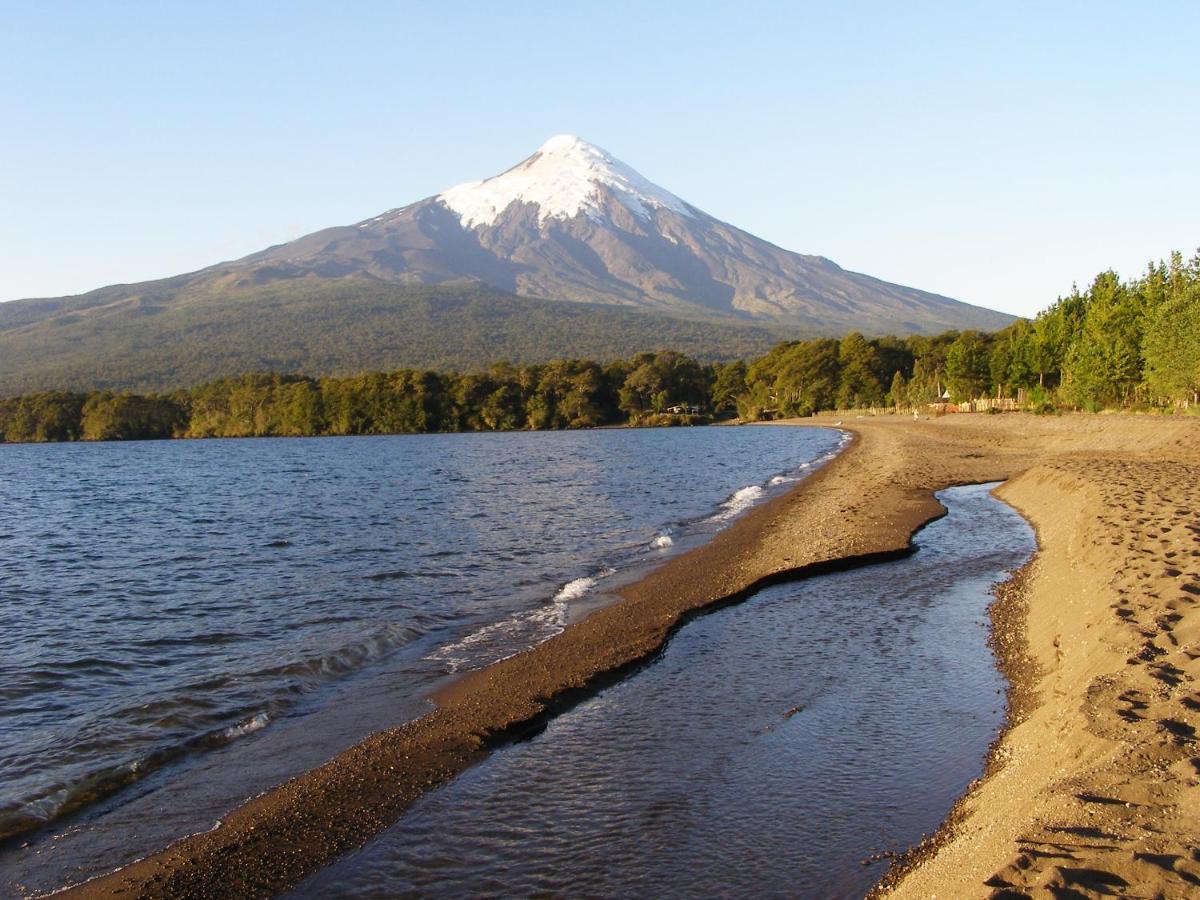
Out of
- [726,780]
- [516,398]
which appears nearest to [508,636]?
[726,780]

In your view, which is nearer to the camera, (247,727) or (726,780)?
(726,780)

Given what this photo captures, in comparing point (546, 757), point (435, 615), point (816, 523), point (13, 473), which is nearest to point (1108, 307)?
point (816, 523)

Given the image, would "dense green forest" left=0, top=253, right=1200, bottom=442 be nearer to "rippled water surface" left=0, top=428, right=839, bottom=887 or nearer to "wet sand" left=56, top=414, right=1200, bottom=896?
"rippled water surface" left=0, top=428, right=839, bottom=887

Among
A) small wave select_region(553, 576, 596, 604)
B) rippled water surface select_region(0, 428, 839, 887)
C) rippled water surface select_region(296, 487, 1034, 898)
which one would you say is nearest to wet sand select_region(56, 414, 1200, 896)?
rippled water surface select_region(296, 487, 1034, 898)

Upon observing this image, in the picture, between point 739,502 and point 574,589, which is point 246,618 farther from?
point 739,502

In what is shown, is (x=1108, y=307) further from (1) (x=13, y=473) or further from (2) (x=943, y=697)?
(1) (x=13, y=473)

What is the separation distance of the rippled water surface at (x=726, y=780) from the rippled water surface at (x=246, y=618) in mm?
2366

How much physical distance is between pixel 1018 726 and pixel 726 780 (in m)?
3.29

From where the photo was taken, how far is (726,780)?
855 cm

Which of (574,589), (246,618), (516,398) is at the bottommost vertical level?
(246,618)

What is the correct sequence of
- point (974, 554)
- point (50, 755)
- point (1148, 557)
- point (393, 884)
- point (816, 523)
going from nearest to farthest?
point (393, 884), point (50, 755), point (1148, 557), point (974, 554), point (816, 523)

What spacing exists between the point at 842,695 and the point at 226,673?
8.72 m

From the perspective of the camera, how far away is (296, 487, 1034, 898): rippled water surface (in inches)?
277

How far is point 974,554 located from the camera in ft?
64.0
